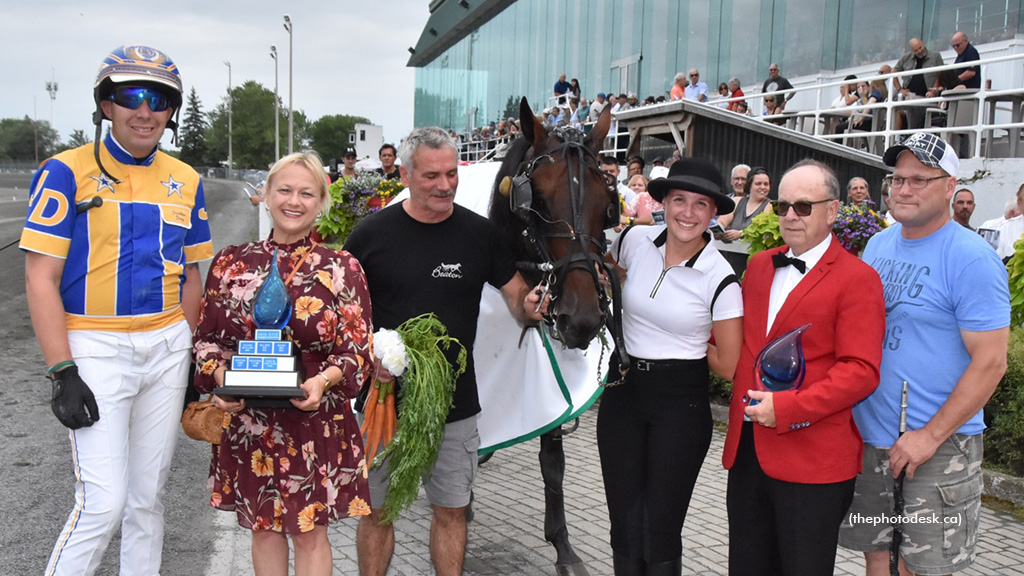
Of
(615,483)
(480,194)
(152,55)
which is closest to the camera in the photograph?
(152,55)

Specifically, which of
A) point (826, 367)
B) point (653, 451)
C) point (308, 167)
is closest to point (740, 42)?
point (653, 451)

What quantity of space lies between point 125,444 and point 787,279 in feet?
8.18

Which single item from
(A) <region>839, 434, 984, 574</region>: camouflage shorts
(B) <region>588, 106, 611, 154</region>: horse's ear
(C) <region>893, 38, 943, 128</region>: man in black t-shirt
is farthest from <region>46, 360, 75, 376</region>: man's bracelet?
(C) <region>893, 38, 943, 128</region>: man in black t-shirt

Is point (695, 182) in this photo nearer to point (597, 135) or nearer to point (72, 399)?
point (597, 135)

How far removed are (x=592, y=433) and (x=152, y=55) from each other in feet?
16.5

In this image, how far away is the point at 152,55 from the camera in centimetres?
292

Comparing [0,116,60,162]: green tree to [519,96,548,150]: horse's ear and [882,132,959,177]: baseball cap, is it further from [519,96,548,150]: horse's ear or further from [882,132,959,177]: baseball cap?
[882,132,959,177]: baseball cap

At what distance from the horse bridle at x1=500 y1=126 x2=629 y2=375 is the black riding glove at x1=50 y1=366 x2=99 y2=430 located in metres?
1.78

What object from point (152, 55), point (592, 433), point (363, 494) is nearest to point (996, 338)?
point (363, 494)

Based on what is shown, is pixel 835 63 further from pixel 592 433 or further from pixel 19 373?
pixel 19 373

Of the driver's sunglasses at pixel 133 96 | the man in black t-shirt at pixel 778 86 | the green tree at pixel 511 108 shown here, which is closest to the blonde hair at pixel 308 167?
the driver's sunglasses at pixel 133 96

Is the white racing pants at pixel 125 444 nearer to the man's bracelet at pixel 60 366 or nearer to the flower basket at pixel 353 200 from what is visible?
the man's bracelet at pixel 60 366

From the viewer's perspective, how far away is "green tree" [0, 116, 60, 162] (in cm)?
9619

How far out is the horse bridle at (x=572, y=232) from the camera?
10.2ft
